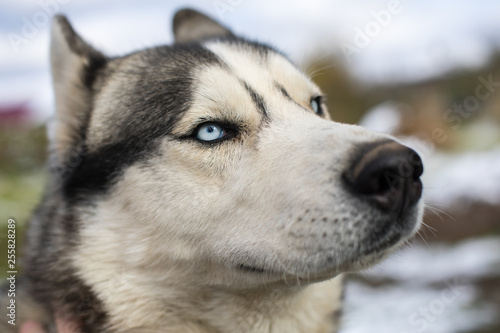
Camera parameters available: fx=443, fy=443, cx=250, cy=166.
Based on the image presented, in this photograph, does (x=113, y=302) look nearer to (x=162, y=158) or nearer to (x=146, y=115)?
(x=162, y=158)

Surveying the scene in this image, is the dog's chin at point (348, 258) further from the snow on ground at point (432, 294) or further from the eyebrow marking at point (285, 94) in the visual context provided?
the snow on ground at point (432, 294)

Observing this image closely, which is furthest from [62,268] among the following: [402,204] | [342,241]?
[402,204]

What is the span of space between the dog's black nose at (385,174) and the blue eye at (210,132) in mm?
898

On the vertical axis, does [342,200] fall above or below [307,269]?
above

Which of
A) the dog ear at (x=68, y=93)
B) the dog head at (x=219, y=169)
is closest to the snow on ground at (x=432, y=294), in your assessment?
the dog head at (x=219, y=169)

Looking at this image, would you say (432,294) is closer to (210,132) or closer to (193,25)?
(193,25)

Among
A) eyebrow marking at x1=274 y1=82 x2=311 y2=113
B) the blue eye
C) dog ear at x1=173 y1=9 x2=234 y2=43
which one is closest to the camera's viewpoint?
the blue eye

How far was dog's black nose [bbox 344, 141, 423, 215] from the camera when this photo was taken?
6.54 ft

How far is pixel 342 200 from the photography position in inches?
81.7

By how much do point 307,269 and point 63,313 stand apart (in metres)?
1.59

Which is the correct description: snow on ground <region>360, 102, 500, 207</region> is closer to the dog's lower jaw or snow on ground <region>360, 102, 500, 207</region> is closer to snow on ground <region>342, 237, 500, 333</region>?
snow on ground <region>342, 237, 500, 333</region>

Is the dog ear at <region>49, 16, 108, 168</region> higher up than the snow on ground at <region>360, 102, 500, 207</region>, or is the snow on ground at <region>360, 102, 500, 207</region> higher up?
the dog ear at <region>49, 16, 108, 168</region>

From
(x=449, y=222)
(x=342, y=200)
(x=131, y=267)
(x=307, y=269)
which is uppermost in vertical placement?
(x=342, y=200)

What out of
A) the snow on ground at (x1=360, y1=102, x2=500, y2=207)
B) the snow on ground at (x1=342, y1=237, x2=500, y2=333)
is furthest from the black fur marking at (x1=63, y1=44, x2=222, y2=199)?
the snow on ground at (x1=360, y1=102, x2=500, y2=207)
